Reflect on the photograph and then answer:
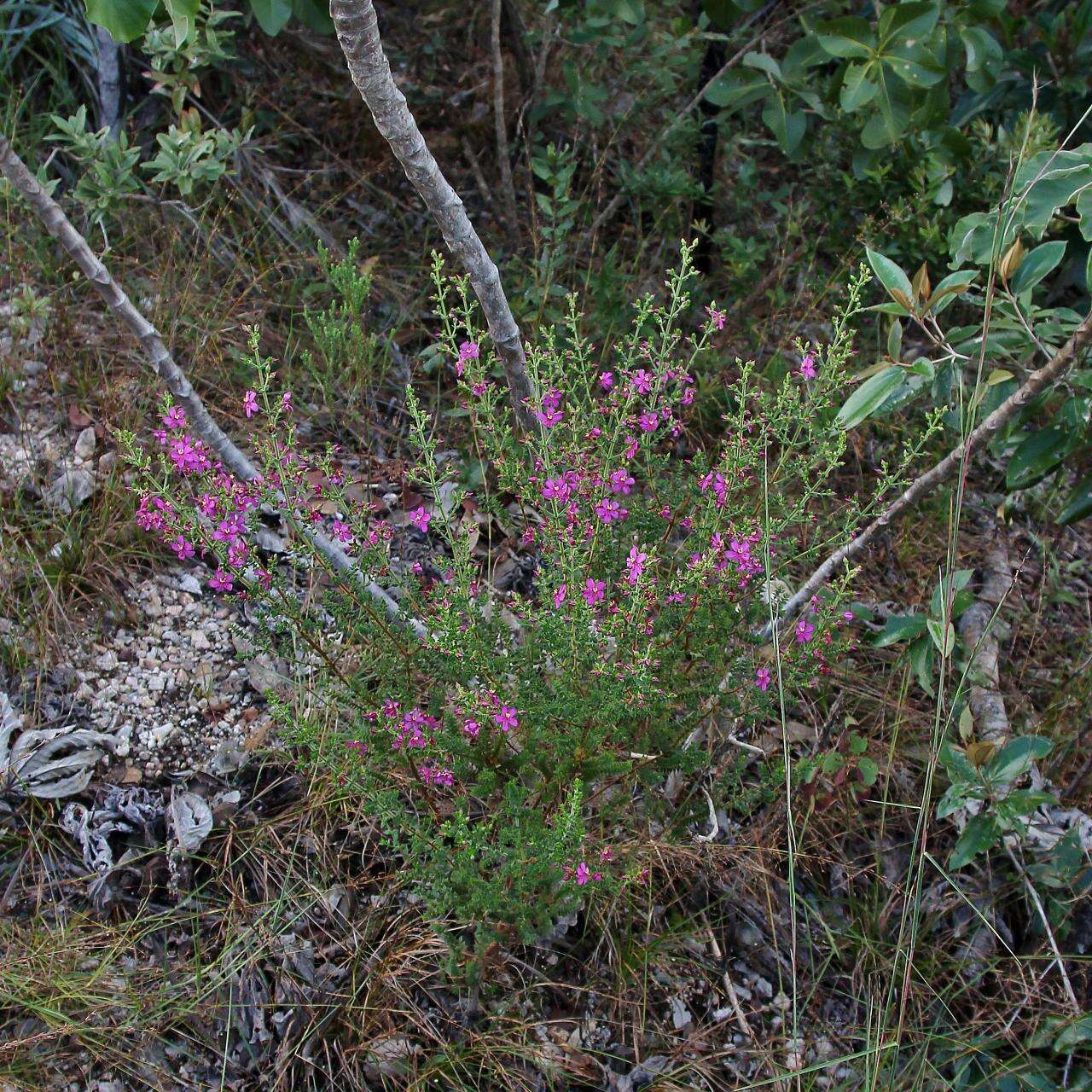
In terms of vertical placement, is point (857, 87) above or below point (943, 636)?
above

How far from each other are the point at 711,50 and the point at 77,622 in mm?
2570

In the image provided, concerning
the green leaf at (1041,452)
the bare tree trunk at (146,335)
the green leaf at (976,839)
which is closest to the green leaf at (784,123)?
the green leaf at (1041,452)

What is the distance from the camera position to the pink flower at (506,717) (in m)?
1.90

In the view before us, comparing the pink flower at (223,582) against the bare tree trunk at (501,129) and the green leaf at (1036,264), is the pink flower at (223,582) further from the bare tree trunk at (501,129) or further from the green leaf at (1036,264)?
the bare tree trunk at (501,129)

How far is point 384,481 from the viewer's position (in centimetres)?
302

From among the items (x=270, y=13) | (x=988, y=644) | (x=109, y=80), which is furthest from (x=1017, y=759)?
(x=109, y=80)

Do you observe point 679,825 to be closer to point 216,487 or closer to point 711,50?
point 216,487

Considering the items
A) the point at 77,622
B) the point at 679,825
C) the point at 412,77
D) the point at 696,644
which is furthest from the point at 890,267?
the point at 412,77

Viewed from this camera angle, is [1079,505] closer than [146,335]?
No

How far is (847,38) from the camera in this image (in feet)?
9.32

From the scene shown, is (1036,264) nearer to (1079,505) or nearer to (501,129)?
(1079,505)

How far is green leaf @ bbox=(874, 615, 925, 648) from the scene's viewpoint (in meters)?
2.32

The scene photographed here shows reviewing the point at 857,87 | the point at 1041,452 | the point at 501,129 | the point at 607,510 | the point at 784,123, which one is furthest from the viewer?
the point at 501,129

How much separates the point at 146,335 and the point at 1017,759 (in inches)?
80.1
